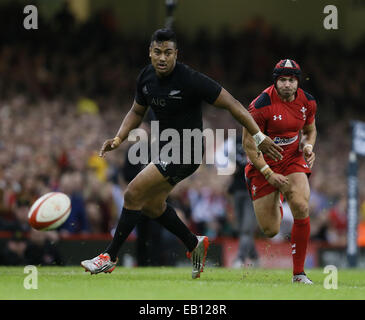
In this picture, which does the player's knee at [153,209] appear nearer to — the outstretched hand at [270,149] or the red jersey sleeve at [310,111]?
the outstretched hand at [270,149]

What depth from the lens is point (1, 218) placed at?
45.5ft

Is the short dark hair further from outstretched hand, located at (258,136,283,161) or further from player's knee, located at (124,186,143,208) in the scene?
player's knee, located at (124,186,143,208)

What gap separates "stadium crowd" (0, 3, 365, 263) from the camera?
50.5 feet

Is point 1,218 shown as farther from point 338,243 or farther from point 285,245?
point 338,243

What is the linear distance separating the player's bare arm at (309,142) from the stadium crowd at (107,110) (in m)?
3.52

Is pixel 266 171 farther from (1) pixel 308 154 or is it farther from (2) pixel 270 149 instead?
(2) pixel 270 149

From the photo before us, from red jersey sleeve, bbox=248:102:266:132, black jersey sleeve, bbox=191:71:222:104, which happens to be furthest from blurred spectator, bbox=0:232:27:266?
black jersey sleeve, bbox=191:71:222:104

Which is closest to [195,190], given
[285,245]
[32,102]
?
[285,245]

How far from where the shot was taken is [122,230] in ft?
30.2

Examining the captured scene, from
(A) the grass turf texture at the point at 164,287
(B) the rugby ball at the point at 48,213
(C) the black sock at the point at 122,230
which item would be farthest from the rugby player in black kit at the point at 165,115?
(B) the rugby ball at the point at 48,213

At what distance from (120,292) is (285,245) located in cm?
942

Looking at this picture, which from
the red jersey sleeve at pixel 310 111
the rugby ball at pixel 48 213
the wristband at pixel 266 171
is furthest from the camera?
the rugby ball at pixel 48 213

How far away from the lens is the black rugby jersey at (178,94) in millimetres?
8945

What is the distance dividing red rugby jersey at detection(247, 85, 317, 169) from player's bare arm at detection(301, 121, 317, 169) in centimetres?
11
